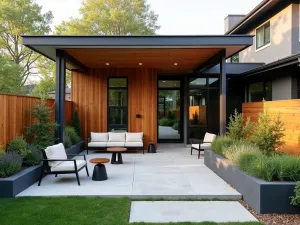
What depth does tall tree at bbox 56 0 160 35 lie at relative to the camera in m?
23.8

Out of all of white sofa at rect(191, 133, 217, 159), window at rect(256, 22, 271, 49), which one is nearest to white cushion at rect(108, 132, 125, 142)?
white sofa at rect(191, 133, 217, 159)

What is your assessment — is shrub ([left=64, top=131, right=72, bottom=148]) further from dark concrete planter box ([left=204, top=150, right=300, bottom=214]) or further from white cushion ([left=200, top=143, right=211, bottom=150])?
dark concrete planter box ([left=204, top=150, right=300, bottom=214])

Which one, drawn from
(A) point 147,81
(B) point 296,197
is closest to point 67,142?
(A) point 147,81

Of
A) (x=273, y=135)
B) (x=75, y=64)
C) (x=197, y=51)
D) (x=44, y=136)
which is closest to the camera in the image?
(x=273, y=135)

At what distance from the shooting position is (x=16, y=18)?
21906 mm

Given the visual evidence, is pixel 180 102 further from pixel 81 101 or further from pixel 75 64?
pixel 75 64

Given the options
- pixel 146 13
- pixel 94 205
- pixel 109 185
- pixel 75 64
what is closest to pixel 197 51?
pixel 75 64

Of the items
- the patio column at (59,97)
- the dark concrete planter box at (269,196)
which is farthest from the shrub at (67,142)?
the dark concrete planter box at (269,196)

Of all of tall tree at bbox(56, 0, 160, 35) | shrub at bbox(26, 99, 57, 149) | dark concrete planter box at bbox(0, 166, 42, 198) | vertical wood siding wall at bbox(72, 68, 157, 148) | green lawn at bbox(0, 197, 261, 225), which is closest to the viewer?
green lawn at bbox(0, 197, 261, 225)

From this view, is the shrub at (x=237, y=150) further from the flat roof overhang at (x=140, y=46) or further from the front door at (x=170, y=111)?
the front door at (x=170, y=111)

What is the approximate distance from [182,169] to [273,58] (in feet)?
23.9

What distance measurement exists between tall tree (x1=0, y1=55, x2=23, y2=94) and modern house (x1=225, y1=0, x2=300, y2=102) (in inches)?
582

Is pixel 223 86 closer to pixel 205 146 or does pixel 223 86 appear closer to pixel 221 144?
pixel 221 144

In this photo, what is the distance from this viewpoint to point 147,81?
454 inches
